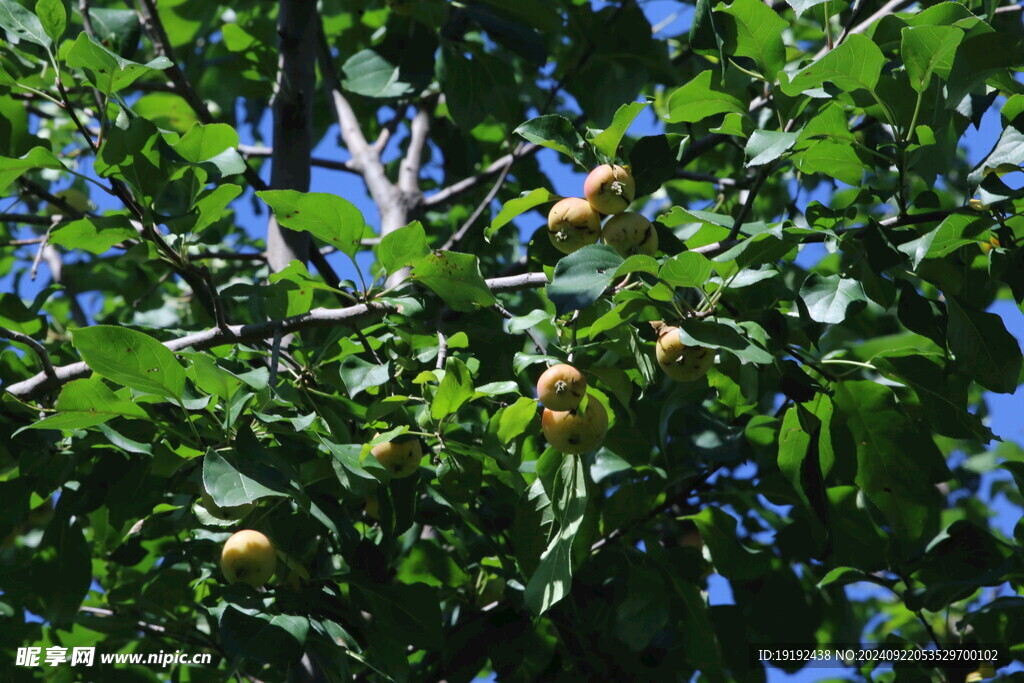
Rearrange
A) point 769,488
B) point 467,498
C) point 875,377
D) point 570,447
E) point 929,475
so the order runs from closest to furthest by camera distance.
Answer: point 570,447, point 467,498, point 929,475, point 769,488, point 875,377

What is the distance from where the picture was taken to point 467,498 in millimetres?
1606

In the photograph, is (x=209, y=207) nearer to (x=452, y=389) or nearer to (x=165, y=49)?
(x=452, y=389)

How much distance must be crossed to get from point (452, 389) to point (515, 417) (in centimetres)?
12

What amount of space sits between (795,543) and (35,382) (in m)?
1.67

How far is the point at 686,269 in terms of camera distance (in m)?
1.35

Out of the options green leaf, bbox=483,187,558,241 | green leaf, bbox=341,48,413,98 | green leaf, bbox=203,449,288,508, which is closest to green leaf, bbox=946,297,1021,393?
green leaf, bbox=483,187,558,241

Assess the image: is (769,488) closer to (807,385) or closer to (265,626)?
(807,385)

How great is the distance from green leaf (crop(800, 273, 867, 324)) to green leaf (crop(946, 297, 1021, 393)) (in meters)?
0.19

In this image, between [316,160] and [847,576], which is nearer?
[847,576]

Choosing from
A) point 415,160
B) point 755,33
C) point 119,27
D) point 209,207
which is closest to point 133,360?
point 209,207

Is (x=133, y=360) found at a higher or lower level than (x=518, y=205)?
lower

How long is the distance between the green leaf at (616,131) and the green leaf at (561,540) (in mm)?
526

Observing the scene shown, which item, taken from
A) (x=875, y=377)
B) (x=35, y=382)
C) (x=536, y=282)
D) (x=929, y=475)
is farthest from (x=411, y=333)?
(x=875, y=377)

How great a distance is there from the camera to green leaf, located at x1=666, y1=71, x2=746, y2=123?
1.70m
